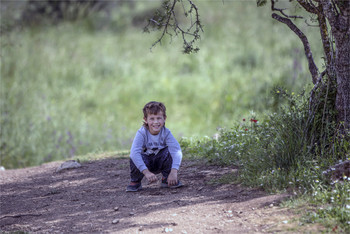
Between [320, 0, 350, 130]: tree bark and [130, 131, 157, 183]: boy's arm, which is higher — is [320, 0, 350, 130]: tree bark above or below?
above

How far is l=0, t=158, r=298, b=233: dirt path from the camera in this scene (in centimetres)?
426

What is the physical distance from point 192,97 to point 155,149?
940cm

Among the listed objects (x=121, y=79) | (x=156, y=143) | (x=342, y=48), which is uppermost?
(x=121, y=79)

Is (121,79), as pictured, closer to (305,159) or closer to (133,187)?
(133,187)

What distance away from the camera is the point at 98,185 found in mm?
6180

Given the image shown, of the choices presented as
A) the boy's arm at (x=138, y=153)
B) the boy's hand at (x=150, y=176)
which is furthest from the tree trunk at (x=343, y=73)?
the boy's arm at (x=138, y=153)

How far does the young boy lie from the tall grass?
3.99m

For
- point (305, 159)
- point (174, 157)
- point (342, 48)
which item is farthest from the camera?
point (174, 157)

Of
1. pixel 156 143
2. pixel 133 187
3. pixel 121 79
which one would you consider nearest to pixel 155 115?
pixel 156 143

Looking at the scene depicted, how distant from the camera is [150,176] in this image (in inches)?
202

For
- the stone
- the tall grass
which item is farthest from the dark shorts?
the tall grass

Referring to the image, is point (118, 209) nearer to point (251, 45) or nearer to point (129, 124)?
point (129, 124)

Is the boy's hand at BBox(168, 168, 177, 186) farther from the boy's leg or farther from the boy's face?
the boy's face

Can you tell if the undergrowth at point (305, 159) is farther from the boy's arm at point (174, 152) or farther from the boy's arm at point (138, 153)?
the boy's arm at point (138, 153)
